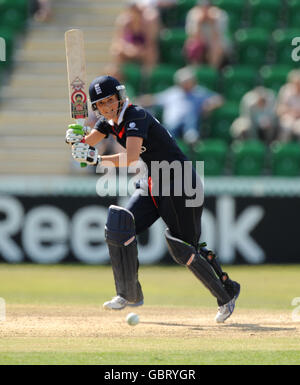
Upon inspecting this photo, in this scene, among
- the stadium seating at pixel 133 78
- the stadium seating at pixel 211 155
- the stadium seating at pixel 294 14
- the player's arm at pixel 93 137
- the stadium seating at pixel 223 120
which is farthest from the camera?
the stadium seating at pixel 294 14

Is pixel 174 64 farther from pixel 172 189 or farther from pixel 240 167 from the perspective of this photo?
pixel 172 189

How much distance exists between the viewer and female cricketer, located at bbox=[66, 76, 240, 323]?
650 cm

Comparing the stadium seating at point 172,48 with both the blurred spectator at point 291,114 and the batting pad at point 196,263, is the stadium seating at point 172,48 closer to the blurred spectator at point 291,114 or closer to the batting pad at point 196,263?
the blurred spectator at point 291,114

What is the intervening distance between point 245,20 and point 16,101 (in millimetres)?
4050

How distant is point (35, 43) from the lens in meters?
14.5

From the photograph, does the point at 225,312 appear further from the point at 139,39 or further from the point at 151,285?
the point at 139,39

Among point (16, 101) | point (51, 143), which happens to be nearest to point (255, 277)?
point (51, 143)

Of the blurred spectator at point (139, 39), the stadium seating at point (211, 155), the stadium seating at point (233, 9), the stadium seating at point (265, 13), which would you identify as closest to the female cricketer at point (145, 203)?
the stadium seating at point (211, 155)

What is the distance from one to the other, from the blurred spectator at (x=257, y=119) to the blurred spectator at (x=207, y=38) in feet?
3.78

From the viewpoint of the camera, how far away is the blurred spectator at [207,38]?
42.9 feet

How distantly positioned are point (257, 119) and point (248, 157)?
587 millimetres

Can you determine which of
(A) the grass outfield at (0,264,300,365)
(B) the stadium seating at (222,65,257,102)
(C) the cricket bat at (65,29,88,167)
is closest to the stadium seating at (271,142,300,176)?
(B) the stadium seating at (222,65,257,102)

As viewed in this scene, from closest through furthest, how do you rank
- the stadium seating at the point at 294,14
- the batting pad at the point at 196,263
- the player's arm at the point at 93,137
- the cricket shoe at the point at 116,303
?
the batting pad at the point at 196,263, the cricket shoe at the point at 116,303, the player's arm at the point at 93,137, the stadium seating at the point at 294,14

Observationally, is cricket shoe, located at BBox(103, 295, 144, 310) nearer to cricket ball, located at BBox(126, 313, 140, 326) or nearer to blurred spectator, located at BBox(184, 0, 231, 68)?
cricket ball, located at BBox(126, 313, 140, 326)
